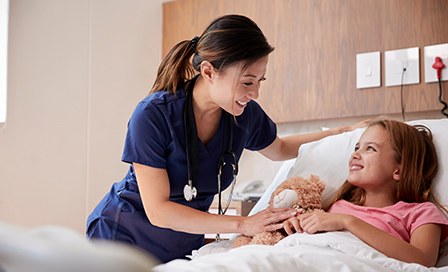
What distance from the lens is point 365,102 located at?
8.04 feet

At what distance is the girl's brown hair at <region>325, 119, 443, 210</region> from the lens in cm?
154

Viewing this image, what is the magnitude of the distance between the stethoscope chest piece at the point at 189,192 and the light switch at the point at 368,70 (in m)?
1.30

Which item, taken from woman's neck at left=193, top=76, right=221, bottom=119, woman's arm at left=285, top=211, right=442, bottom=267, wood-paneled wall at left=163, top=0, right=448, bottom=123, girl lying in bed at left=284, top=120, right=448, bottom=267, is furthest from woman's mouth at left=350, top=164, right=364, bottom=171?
wood-paneled wall at left=163, top=0, right=448, bottom=123

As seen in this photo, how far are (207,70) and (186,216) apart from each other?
48 centimetres

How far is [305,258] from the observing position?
977mm

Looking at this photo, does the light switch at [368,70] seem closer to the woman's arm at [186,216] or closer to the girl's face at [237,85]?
the girl's face at [237,85]

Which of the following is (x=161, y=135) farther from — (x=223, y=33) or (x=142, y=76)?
(x=142, y=76)

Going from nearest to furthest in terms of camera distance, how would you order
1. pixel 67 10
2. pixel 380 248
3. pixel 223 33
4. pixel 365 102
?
pixel 380 248, pixel 223 33, pixel 365 102, pixel 67 10

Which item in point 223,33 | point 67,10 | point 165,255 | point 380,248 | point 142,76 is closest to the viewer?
point 380,248

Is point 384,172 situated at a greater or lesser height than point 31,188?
greater

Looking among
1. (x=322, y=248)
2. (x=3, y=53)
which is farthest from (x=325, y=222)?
(x=3, y=53)

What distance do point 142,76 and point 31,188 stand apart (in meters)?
1.05

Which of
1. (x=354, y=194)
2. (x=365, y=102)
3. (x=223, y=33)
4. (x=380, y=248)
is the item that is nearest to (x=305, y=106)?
(x=365, y=102)

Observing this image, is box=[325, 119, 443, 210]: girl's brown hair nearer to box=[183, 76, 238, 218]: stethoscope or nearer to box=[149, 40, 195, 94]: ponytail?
box=[183, 76, 238, 218]: stethoscope
